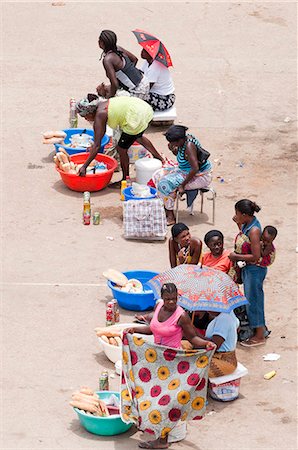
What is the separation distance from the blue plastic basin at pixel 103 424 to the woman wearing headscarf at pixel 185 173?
474 centimetres

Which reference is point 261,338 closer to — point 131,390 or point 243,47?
point 131,390

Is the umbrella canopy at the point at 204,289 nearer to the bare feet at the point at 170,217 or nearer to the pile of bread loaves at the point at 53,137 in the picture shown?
the bare feet at the point at 170,217

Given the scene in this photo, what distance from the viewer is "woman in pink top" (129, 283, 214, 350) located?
1024 centimetres

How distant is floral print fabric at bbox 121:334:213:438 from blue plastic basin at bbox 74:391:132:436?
0.22 meters

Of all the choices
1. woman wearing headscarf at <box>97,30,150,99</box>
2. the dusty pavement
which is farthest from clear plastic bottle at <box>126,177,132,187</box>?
woman wearing headscarf at <box>97,30,150,99</box>

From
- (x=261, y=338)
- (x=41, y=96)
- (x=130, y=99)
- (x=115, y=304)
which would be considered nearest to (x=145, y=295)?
(x=115, y=304)

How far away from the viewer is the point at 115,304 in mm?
12078

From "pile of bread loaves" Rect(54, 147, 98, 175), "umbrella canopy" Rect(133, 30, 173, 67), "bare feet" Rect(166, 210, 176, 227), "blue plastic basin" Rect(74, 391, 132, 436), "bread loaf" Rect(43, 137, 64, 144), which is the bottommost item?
"blue plastic basin" Rect(74, 391, 132, 436)

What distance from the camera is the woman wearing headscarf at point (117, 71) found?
652 inches

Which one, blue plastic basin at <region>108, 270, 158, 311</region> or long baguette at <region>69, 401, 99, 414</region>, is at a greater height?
blue plastic basin at <region>108, 270, 158, 311</region>

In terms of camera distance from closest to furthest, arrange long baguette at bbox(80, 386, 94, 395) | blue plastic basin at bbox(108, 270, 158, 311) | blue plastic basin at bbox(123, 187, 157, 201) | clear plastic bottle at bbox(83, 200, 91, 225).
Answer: long baguette at bbox(80, 386, 94, 395), blue plastic basin at bbox(108, 270, 158, 311), clear plastic bottle at bbox(83, 200, 91, 225), blue plastic basin at bbox(123, 187, 157, 201)

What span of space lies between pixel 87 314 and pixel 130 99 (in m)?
3.89

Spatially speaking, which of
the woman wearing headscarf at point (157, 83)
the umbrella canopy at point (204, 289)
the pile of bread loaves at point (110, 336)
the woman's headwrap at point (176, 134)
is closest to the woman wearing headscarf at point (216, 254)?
the umbrella canopy at point (204, 289)

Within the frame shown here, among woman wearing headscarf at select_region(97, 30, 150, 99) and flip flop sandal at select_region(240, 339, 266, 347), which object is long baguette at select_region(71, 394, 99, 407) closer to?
flip flop sandal at select_region(240, 339, 266, 347)
